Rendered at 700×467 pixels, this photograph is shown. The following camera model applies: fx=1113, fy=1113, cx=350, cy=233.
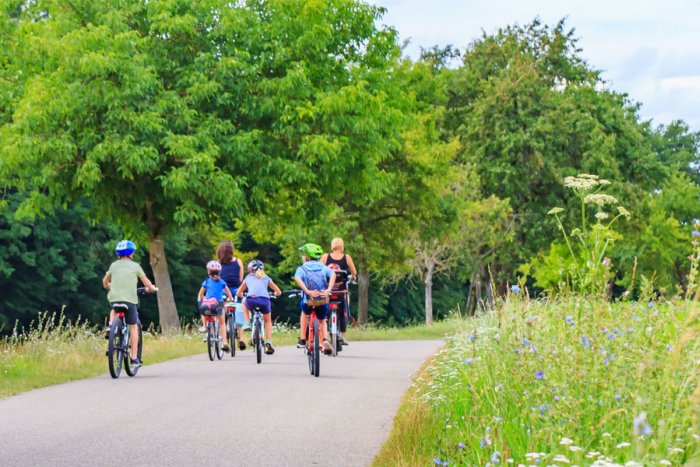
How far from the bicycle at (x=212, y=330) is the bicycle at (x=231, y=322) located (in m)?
0.22

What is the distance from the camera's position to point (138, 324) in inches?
580

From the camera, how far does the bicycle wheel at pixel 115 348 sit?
13.9 meters

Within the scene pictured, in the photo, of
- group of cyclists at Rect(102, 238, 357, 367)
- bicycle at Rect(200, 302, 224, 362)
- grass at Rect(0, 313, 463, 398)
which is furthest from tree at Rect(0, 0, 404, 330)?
bicycle at Rect(200, 302, 224, 362)

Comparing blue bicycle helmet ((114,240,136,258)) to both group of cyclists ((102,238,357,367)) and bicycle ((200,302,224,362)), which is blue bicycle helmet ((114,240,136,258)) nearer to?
group of cyclists ((102,238,357,367))

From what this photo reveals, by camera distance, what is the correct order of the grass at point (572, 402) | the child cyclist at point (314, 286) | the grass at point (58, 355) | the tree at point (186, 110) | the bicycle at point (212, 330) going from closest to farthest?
the grass at point (572, 402), the grass at point (58, 355), the child cyclist at point (314, 286), the bicycle at point (212, 330), the tree at point (186, 110)

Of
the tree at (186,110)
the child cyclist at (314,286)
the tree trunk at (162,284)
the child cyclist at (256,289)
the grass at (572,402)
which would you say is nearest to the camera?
the grass at (572,402)

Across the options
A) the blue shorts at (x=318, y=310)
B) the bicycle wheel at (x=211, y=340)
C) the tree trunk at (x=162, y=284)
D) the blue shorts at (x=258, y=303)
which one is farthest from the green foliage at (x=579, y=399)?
the tree trunk at (x=162, y=284)

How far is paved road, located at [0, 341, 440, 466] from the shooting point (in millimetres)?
8203

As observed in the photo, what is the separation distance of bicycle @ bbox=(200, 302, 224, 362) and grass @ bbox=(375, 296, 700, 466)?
836cm

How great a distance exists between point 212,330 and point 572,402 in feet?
39.5

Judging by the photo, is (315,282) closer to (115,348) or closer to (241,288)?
(241,288)

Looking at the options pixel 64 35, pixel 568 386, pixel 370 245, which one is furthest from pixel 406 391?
pixel 370 245

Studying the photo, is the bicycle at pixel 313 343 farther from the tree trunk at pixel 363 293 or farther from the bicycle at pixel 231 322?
the tree trunk at pixel 363 293

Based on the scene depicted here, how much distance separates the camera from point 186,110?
2491 centimetres
